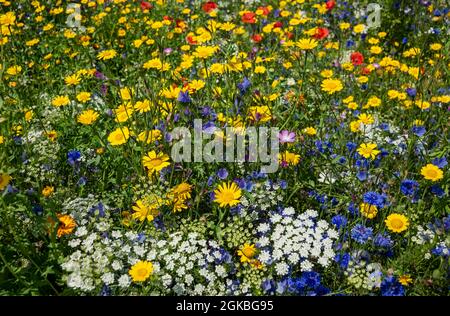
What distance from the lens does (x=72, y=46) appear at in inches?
165

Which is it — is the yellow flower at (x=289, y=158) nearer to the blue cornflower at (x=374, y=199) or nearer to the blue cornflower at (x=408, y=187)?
the blue cornflower at (x=374, y=199)

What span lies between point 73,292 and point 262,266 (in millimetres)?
887

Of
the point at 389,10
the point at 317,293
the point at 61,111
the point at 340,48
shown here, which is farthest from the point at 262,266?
the point at 389,10

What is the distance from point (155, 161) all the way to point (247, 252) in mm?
686

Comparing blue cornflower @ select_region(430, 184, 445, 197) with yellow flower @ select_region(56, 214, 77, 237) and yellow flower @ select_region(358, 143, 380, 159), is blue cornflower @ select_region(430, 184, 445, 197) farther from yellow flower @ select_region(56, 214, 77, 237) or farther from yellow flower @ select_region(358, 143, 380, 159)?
yellow flower @ select_region(56, 214, 77, 237)

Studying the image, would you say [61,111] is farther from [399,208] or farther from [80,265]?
[399,208]

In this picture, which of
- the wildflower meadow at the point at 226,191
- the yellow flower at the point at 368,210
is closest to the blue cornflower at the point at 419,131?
the wildflower meadow at the point at 226,191

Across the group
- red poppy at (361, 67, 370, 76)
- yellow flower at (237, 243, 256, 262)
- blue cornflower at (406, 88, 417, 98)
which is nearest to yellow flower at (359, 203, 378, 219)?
yellow flower at (237, 243, 256, 262)

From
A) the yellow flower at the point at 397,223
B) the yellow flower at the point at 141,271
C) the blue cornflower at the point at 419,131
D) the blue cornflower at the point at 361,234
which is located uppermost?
the blue cornflower at the point at 419,131

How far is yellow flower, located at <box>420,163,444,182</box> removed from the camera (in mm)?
2402

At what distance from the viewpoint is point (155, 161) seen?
2.39 metres

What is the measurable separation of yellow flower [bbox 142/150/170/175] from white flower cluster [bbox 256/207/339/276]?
605 mm

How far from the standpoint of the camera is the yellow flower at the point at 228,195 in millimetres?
2330

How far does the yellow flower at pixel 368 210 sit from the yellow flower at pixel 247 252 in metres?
0.62
